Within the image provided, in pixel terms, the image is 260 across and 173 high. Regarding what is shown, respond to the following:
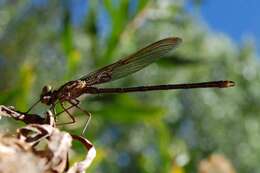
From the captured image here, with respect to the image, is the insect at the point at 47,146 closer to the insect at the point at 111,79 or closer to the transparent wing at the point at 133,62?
the insect at the point at 111,79

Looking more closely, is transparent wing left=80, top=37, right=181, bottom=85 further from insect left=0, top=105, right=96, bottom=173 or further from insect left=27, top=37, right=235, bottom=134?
insect left=0, top=105, right=96, bottom=173

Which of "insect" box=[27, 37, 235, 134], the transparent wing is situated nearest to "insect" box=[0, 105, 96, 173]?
"insect" box=[27, 37, 235, 134]

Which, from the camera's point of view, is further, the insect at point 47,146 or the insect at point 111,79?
the insect at point 111,79

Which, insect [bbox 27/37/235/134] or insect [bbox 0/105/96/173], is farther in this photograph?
insect [bbox 27/37/235/134]

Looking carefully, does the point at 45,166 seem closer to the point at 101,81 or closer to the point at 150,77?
the point at 101,81

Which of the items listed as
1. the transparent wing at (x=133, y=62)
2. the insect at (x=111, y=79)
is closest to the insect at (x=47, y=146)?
the insect at (x=111, y=79)

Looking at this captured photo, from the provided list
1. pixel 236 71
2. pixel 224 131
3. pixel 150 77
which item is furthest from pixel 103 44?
pixel 224 131
